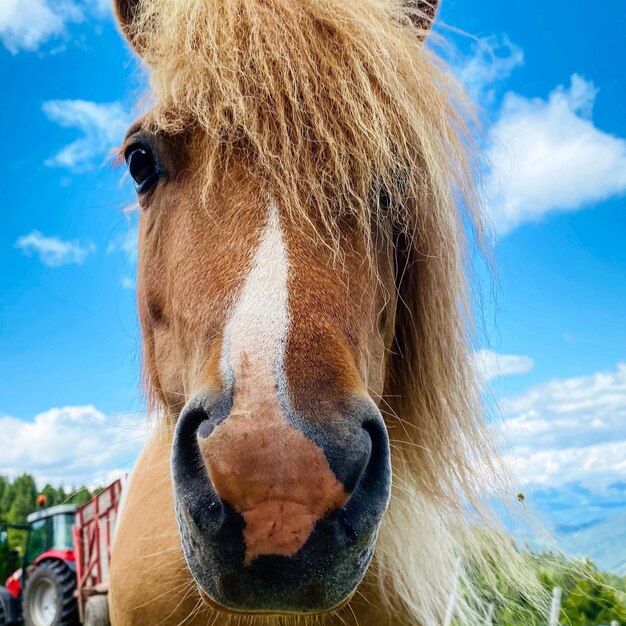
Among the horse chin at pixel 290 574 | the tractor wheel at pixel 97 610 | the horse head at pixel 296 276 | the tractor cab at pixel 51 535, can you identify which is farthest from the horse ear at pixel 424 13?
the tractor cab at pixel 51 535

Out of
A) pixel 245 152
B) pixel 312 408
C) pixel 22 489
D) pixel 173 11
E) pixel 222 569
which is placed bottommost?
pixel 222 569

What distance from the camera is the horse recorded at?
1.24 meters

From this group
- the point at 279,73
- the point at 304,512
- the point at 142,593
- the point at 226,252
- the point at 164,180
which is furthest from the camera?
the point at 142,593

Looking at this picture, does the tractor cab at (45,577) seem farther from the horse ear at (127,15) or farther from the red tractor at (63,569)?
the horse ear at (127,15)

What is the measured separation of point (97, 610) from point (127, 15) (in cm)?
448

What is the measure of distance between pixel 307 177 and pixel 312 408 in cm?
71

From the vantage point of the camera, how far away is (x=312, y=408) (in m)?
1.23

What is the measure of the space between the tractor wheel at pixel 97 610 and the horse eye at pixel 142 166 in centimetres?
410

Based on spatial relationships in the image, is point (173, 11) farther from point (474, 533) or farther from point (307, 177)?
point (474, 533)

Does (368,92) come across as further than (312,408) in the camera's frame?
Yes

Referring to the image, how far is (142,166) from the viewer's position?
6.71 feet

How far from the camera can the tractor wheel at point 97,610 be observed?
15.8ft

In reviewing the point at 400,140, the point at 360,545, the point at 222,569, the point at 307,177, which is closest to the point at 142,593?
the point at 222,569

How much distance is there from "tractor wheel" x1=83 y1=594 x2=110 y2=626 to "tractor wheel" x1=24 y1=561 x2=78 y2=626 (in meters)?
2.69
